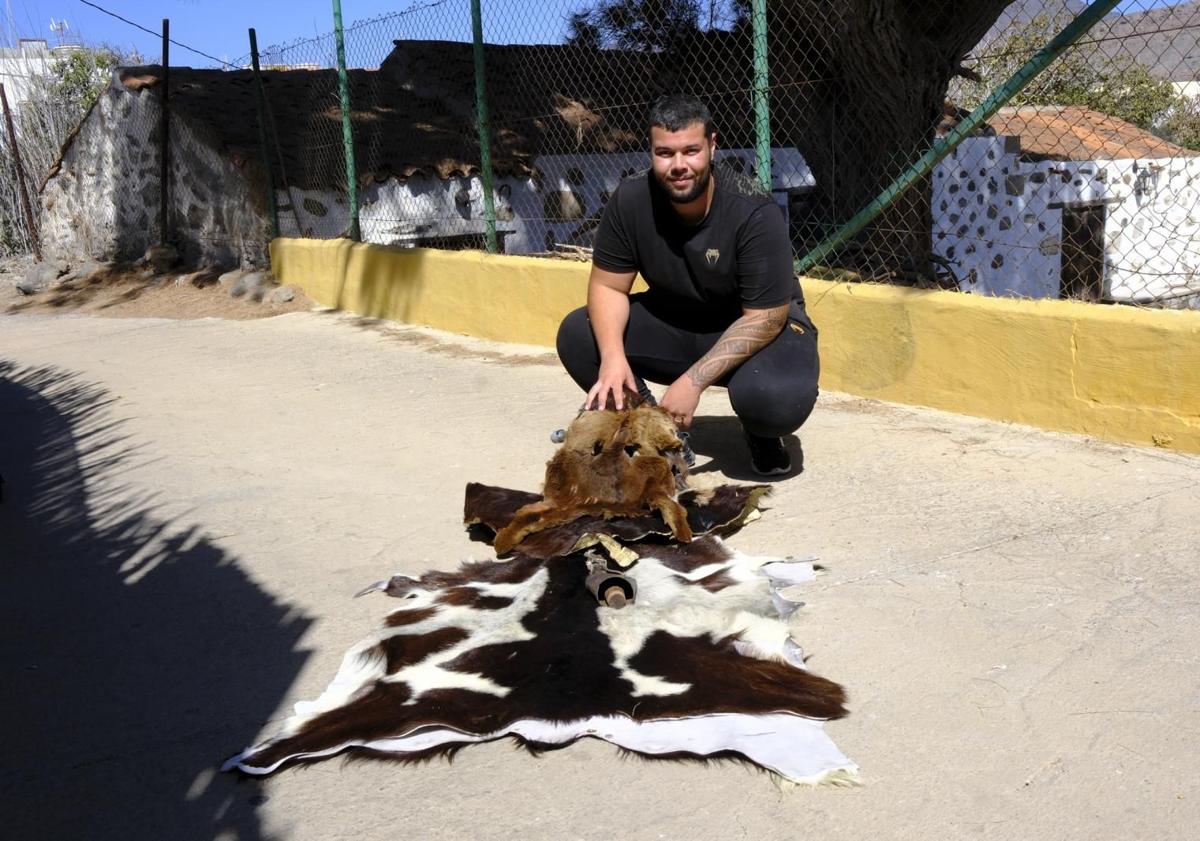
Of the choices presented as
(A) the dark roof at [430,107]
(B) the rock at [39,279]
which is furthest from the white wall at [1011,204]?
(B) the rock at [39,279]

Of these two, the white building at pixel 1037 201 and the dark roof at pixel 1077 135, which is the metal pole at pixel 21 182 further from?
the dark roof at pixel 1077 135

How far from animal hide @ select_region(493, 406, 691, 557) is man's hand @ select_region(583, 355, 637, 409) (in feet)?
0.35

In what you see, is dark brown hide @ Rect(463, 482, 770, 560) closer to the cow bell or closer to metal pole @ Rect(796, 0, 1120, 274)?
the cow bell

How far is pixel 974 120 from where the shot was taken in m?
4.93

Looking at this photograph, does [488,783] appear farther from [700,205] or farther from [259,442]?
[259,442]

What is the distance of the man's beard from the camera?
4.03 metres

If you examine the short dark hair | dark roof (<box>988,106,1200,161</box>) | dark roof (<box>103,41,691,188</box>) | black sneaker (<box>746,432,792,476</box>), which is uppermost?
dark roof (<box>103,41,691,188</box>)

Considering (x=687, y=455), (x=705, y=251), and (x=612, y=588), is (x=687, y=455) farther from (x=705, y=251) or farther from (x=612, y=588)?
(x=612, y=588)

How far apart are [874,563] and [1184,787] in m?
1.34

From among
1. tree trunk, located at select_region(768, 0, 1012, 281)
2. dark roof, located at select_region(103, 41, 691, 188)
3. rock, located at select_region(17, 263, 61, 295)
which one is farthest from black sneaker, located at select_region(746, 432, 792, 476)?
rock, located at select_region(17, 263, 61, 295)

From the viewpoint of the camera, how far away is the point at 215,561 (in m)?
4.02

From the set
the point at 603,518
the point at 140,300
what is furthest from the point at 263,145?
the point at 603,518

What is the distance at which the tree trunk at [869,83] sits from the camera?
7.59 m

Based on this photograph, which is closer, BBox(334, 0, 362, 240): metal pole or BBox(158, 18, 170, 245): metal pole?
BBox(334, 0, 362, 240): metal pole
